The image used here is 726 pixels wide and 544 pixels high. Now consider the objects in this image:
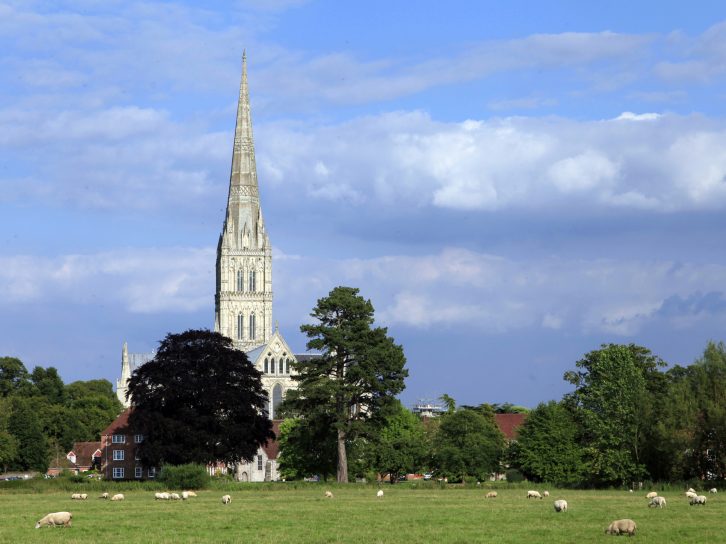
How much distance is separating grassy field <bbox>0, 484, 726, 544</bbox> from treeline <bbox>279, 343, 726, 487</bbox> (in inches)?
360

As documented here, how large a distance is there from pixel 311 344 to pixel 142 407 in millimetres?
16955

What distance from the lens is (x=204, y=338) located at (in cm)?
10100

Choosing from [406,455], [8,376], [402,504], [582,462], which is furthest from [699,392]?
[8,376]

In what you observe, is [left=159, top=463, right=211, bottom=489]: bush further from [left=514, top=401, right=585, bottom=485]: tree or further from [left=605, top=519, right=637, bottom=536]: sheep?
[left=605, top=519, right=637, bottom=536]: sheep

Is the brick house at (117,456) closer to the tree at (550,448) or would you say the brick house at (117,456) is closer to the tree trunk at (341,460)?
the tree trunk at (341,460)

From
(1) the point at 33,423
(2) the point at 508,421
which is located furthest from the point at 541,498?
(1) the point at 33,423

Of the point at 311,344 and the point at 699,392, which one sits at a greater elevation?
the point at 311,344

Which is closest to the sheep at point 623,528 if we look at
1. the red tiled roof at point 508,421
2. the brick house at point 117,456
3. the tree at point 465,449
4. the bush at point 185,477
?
the bush at point 185,477

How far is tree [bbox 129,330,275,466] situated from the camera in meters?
91.9

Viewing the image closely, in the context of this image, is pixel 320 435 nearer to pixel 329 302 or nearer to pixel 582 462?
pixel 329 302

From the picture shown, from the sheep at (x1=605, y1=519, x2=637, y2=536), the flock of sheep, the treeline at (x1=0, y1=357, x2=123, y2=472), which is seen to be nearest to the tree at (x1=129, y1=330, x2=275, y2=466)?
the flock of sheep

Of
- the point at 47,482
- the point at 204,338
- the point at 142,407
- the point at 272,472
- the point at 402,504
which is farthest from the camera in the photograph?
the point at 272,472

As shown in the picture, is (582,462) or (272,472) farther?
(272,472)

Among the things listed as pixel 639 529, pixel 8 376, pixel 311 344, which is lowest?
pixel 639 529
